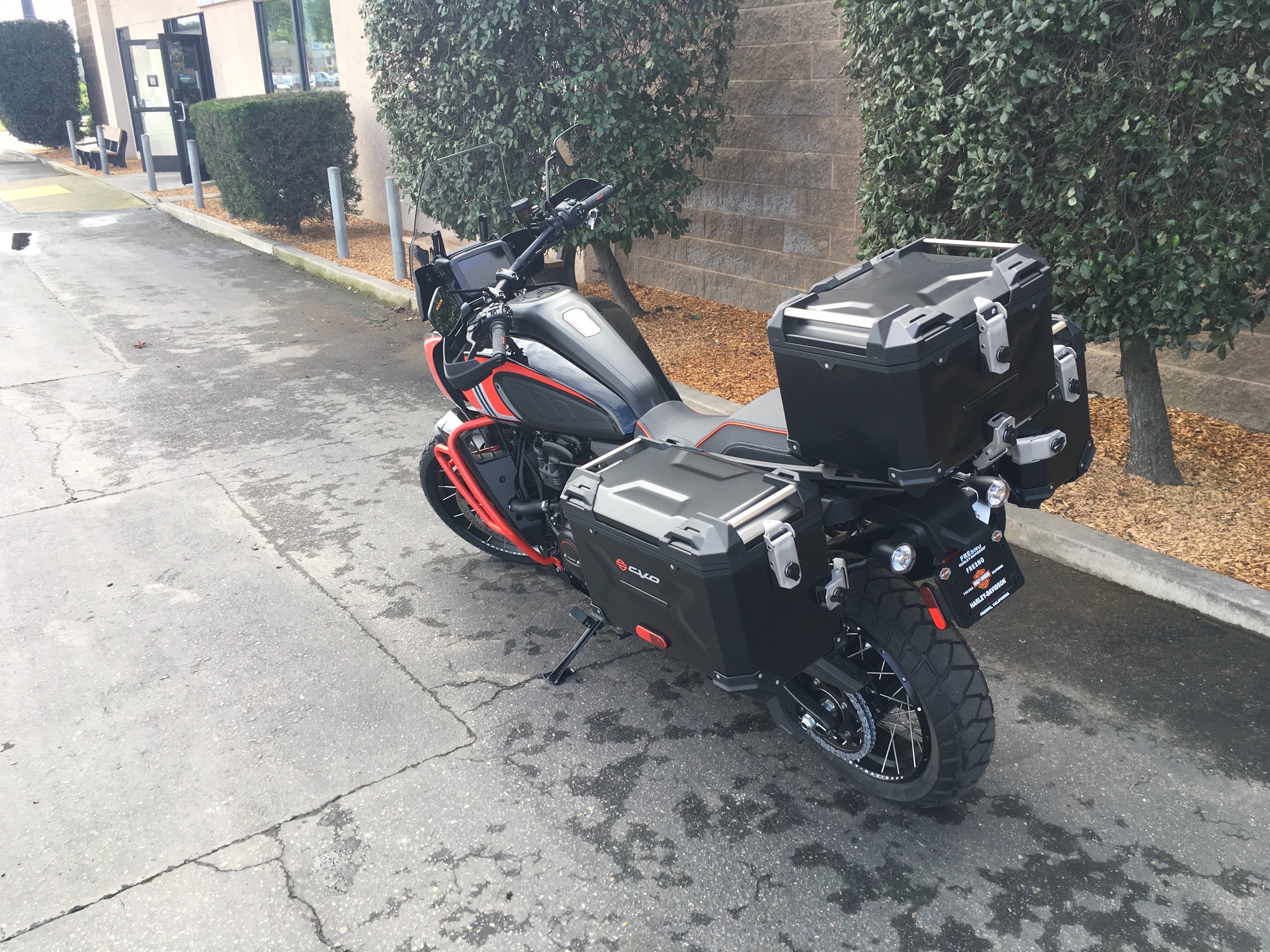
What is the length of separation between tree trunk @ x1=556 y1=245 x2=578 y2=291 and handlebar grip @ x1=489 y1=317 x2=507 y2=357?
427 millimetres

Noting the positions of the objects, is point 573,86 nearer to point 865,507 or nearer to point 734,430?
point 734,430

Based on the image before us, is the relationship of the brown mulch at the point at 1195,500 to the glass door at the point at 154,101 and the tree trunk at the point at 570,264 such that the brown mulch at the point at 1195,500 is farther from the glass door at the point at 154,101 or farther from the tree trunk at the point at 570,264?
the glass door at the point at 154,101

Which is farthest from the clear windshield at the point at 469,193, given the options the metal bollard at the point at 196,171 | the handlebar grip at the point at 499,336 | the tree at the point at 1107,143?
the metal bollard at the point at 196,171

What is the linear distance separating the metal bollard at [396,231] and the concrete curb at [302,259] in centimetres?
19

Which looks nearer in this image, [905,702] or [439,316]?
[905,702]

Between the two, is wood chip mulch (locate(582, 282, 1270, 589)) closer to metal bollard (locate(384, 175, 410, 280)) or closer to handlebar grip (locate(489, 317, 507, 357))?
handlebar grip (locate(489, 317, 507, 357))

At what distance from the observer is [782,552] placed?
2352 millimetres

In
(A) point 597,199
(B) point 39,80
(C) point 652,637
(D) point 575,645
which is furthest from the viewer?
(B) point 39,80

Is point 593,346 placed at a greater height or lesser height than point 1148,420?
greater

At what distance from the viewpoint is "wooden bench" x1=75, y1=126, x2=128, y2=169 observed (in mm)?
19844

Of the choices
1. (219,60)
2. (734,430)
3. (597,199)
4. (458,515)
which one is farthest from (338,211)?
(734,430)

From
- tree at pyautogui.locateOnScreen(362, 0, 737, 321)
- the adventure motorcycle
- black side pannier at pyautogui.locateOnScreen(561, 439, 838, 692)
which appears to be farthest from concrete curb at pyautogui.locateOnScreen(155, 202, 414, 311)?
black side pannier at pyautogui.locateOnScreen(561, 439, 838, 692)

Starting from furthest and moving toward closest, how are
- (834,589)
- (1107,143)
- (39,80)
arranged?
1. (39,80)
2. (1107,143)
3. (834,589)

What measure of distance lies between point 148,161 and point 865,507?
677 inches
